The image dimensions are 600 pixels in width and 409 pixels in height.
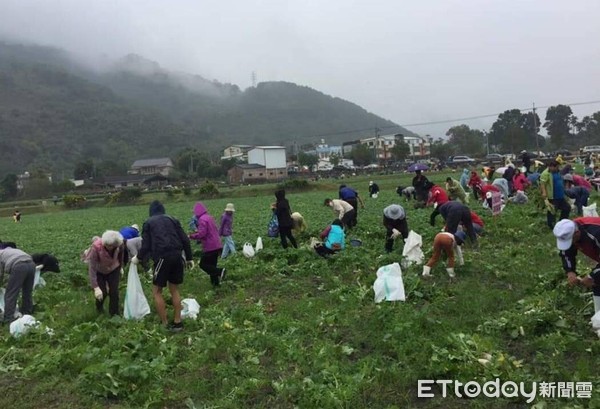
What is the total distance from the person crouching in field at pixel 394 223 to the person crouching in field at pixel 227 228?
3.94m

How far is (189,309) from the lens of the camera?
308 inches

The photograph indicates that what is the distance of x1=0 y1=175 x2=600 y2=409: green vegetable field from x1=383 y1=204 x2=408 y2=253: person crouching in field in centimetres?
153

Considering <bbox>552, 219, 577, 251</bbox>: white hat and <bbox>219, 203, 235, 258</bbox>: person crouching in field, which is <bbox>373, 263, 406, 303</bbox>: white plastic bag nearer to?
<bbox>552, 219, 577, 251</bbox>: white hat

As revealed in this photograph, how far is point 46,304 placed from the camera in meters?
9.31

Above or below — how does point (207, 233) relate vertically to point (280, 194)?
below

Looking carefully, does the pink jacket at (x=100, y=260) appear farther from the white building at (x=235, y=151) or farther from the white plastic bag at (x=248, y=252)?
the white building at (x=235, y=151)

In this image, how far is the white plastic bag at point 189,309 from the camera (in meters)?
7.75

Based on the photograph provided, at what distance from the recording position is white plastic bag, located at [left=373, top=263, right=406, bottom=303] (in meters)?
7.55

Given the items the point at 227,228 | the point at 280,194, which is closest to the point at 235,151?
the point at 227,228

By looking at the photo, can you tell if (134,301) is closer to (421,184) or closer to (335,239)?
(335,239)

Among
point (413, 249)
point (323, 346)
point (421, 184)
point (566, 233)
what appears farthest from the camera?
point (421, 184)

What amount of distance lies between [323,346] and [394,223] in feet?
17.9

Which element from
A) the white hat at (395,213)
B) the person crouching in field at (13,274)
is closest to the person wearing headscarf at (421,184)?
the white hat at (395,213)

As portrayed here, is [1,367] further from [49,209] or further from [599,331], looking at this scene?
[49,209]
